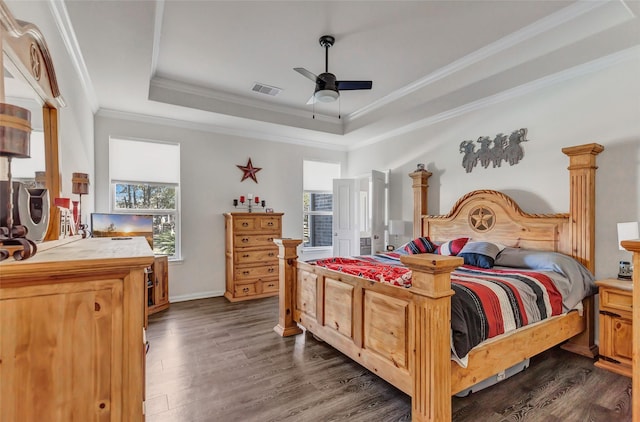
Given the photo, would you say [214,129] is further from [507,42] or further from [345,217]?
[507,42]

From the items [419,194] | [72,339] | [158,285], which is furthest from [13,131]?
[419,194]

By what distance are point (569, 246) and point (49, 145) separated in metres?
4.30

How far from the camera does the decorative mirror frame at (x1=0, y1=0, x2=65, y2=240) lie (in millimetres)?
1241

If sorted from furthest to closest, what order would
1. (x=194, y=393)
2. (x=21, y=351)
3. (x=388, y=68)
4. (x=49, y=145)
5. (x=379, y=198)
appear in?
(x=379, y=198), (x=388, y=68), (x=194, y=393), (x=49, y=145), (x=21, y=351)

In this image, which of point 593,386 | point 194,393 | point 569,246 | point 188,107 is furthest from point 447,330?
point 188,107

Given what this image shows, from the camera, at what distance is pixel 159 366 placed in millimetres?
2648

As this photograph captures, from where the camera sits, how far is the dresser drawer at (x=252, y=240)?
4738mm

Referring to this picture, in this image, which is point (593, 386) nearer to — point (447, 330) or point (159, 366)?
point (447, 330)

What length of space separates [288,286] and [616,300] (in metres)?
2.94

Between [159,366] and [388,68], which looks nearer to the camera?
[159,366]

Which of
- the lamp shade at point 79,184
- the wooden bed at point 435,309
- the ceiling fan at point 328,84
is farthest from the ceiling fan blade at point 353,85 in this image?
the lamp shade at point 79,184

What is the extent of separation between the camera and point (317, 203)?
20.2ft

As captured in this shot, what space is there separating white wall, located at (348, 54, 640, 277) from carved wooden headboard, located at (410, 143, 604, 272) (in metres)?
0.12

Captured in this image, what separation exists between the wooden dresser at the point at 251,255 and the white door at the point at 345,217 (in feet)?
3.75
